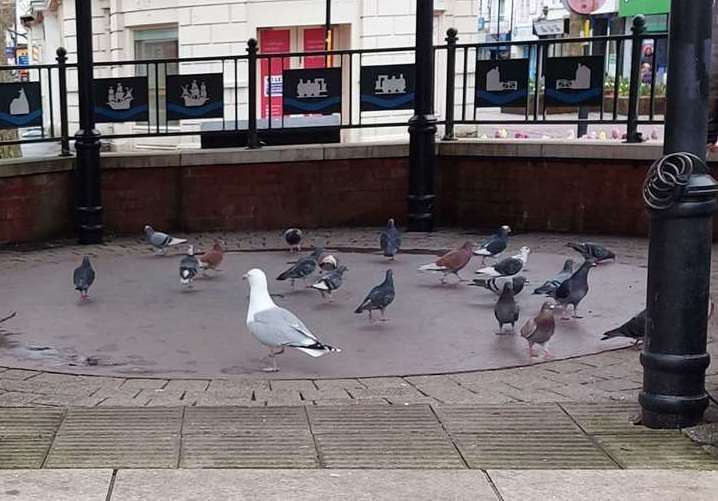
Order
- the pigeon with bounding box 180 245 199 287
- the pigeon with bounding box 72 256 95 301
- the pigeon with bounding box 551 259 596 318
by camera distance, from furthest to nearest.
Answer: the pigeon with bounding box 180 245 199 287
the pigeon with bounding box 72 256 95 301
the pigeon with bounding box 551 259 596 318

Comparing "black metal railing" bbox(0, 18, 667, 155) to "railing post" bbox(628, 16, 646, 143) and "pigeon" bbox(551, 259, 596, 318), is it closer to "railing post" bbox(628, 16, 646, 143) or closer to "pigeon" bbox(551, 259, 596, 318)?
"railing post" bbox(628, 16, 646, 143)

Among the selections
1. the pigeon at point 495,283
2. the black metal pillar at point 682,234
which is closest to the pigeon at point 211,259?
the pigeon at point 495,283

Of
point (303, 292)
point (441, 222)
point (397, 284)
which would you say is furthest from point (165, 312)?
point (441, 222)

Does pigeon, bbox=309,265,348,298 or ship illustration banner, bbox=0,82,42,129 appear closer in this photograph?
pigeon, bbox=309,265,348,298

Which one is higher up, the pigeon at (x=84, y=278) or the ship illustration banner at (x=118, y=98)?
the ship illustration banner at (x=118, y=98)

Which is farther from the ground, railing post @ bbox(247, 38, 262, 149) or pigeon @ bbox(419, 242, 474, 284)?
railing post @ bbox(247, 38, 262, 149)

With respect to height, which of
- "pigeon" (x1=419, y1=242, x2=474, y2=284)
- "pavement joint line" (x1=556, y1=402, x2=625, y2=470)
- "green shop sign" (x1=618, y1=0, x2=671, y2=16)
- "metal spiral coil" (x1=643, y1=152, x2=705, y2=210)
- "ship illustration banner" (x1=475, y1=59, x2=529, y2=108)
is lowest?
"pavement joint line" (x1=556, y1=402, x2=625, y2=470)

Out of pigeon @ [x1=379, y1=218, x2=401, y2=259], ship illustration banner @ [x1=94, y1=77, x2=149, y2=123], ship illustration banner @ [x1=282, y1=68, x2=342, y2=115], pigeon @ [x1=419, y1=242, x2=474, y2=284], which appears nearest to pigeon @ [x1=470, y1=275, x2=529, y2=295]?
pigeon @ [x1=419, y1=242, x2=474, y2=284]

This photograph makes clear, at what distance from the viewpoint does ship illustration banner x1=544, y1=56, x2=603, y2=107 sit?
12062 millimetres

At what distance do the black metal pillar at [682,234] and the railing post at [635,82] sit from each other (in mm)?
6622

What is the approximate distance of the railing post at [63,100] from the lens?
12.0 metres

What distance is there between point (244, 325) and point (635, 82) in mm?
6255

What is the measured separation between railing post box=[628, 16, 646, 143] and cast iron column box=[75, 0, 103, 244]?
6292 millimetres

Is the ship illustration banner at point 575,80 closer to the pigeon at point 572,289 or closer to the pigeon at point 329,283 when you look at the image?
the pigeon at point 572,289
